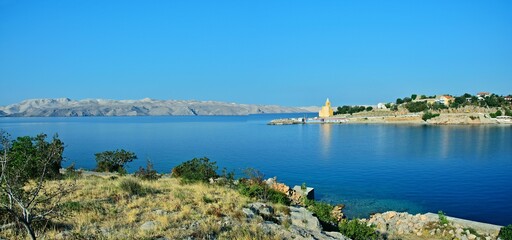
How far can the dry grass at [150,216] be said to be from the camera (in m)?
9.03

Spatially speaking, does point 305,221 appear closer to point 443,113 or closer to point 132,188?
point 132,188

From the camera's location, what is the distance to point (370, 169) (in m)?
40.0

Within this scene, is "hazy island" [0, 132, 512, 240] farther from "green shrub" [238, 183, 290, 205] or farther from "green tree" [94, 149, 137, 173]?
"green tree" [94, 149, 137, 173]

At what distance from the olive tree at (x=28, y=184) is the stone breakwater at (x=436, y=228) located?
13.8 m

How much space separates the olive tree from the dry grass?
2.14 ft

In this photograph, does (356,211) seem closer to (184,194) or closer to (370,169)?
(184,194)

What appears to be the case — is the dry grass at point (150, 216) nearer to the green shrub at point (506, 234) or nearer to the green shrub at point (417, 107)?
the green shrub at point (506, 234)

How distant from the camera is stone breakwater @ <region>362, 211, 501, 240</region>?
1644 cm

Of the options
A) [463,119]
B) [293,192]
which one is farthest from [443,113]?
[293,192]

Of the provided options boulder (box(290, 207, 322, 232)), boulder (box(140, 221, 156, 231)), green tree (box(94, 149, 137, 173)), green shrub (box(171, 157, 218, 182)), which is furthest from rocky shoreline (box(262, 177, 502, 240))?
green tree (box(94, 149, 137, 173))

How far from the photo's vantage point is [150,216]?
10953 mm

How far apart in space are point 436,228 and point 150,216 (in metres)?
14.0

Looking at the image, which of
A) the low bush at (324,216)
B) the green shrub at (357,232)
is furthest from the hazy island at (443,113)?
the green shrub at (357,232)

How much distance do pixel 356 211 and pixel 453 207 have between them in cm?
689
